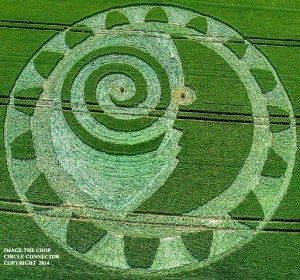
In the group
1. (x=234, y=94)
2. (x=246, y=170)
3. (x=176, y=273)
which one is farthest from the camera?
(x=234, y=94)

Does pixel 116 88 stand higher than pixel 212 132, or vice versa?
pixel 116 88

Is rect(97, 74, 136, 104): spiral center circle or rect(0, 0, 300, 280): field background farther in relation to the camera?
rect(97, 74, 136, 104): spiral center circle

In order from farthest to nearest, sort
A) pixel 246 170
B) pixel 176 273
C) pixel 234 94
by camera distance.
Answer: pixel 234 94 → pixel 246 170 → pixel 176 273

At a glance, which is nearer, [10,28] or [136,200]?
[136,200]

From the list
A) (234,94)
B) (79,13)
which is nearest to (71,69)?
(79,13)

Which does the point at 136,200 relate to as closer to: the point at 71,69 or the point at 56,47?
the point at 71,69

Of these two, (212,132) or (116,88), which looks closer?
(212,132)

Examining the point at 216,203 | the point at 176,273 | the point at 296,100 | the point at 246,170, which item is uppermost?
the point at 296,100

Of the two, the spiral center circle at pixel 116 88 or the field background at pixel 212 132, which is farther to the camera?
the spiral center circle at pixel 116 88
